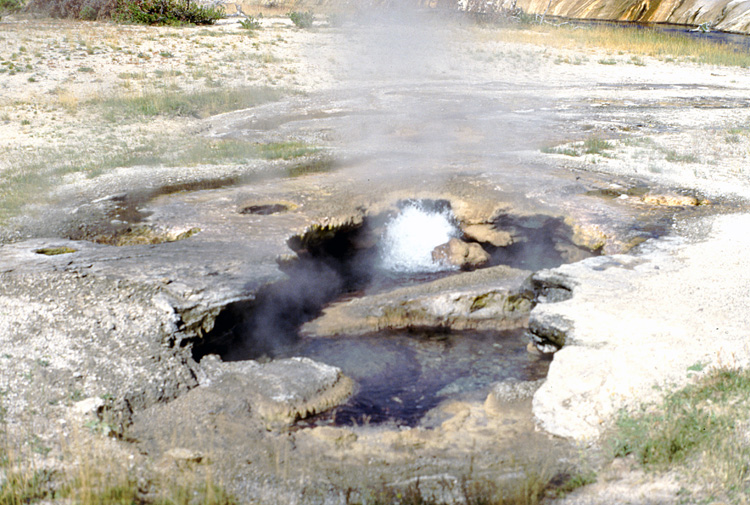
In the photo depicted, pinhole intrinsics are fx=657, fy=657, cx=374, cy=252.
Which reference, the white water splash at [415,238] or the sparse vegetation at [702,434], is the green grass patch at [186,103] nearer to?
the white water splash at [415,238]

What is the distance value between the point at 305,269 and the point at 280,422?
2.15m

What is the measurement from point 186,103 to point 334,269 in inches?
267

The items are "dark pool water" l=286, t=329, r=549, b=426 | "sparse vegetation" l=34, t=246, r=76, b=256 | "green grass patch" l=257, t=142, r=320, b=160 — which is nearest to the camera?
"dark pool water" l=286, t=329, r=549, b=426

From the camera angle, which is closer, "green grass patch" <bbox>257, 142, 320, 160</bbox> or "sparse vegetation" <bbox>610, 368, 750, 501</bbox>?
"sparse vegetation" <bbox>610, 368, 750, 501</bbox>

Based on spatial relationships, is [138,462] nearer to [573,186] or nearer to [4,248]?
[4,248]

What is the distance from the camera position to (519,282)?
5152 millimetres

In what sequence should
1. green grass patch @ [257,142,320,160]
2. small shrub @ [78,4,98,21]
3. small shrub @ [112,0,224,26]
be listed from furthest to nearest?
small shrub @ [78,4,98,21], small shrub @ [112,0,224,26], green grass patch @ [257,142,320,160]

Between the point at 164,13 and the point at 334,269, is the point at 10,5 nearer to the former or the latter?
the point at 164,13

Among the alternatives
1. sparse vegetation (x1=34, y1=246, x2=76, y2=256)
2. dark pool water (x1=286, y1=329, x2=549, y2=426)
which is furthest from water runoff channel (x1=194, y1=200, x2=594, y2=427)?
sparse vegetation (x1=34, y1=246, x2=76, y2=256)

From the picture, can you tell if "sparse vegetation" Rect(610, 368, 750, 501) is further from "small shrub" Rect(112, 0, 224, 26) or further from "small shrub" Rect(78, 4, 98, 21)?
"small shrub" Rect(78, 4, 98, 21)

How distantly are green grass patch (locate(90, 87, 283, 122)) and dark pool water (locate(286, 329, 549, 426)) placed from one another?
24.2ft

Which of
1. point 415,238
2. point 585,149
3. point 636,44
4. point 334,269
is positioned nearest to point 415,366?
point 334,269

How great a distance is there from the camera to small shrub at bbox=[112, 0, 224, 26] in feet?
63.3

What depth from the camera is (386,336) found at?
15.9 ft
